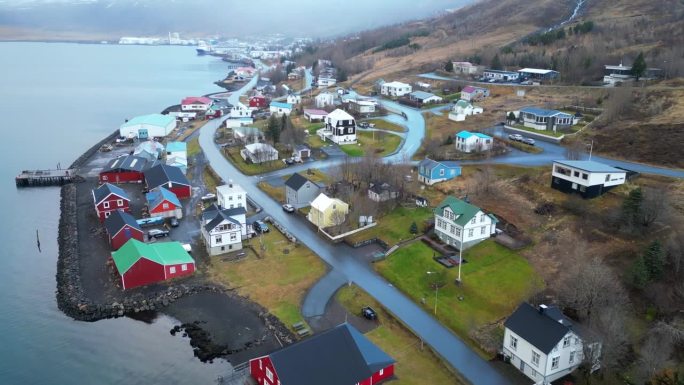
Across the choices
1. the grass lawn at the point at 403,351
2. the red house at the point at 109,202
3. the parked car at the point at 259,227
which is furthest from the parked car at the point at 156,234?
the grass lawn at the point at 403,351

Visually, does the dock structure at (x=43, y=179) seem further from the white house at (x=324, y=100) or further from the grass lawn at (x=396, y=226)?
the white house at (x=324, y=100)

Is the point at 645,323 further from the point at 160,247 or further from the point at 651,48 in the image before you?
the point at 651,48

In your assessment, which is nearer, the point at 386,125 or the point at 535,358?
the point at 535,358

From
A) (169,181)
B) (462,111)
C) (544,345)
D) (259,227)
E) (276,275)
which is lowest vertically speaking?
(276,275)

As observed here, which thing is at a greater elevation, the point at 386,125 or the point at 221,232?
the point at 386,125

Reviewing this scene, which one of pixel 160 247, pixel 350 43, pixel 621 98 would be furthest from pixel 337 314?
pixel 350 43

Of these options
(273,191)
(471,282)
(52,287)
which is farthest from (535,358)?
(52,287)

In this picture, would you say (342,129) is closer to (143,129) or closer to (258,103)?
(143,129)

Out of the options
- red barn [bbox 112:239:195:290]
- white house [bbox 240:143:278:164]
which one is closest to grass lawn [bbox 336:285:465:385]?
red barn [bbox 112:239:195:290]
